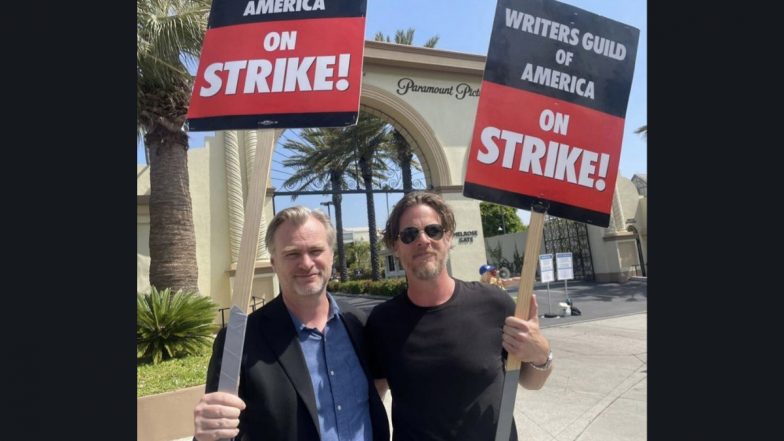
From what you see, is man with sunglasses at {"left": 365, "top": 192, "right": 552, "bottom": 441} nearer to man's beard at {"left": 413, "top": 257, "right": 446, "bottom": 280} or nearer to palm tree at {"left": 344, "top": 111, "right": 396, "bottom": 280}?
man's beard at {"left": 413, "top": 257, "right": 446, "bottom": 280}

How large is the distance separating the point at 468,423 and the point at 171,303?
602 centimetres

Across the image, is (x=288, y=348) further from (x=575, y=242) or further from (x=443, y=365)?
(x=575, y=242)

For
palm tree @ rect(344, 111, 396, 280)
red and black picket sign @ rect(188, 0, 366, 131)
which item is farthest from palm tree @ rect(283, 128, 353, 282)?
red and black picket sign @ rect(188, 0, 366, 131)

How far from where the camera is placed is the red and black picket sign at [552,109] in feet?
6.39

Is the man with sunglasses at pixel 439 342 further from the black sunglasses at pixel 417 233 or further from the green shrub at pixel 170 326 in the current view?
the green shrub at pixel 170 326

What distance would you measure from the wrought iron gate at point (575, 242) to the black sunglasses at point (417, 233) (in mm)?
21257

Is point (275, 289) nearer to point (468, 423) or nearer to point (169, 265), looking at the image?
point (169, 265)

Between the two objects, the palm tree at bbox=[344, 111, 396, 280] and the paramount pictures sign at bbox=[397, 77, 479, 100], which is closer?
the paramount pictures sign at bbox=[397, 77, 479, 100]

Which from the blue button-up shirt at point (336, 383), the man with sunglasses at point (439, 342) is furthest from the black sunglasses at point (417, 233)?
the blue button-up shirt at point (336, 383)

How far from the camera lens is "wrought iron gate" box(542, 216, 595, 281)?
72.5ft

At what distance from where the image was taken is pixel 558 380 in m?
6.46

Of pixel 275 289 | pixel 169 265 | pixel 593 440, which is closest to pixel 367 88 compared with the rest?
pixel 275 289

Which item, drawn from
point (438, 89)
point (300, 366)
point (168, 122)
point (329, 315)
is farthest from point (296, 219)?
point (438, 89)

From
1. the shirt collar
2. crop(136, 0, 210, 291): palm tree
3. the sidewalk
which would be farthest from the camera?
crop(136, 0, 210, 291): palm tree
